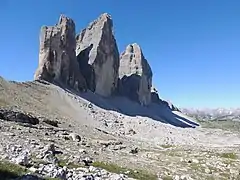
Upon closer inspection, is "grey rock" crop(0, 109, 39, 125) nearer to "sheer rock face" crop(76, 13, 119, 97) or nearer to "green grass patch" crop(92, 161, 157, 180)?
"green grass patch" crop(92, 161, 157, 180)

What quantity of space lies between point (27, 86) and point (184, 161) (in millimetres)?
76144

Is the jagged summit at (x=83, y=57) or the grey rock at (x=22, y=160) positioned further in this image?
the jagged summit at (x=83, y=57)

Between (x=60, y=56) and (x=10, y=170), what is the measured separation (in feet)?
397

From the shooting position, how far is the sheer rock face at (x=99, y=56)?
168 metres

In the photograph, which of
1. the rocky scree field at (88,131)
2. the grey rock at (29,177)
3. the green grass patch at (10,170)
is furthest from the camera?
the rocky scree field at (88,131)

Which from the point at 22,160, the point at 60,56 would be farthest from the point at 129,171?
the point at 60,56

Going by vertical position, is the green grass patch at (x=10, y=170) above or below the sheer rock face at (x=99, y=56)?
below

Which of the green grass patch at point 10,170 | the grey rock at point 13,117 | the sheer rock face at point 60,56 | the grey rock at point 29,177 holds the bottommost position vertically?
the grey rock at point 29,177

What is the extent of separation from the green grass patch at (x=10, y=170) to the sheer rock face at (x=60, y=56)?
368ft

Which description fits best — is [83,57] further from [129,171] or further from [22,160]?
[22,160]

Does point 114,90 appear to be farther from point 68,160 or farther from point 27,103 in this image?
point 68,160

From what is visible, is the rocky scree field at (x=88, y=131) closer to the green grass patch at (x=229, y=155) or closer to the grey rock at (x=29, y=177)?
the grey rock at (x=29, y=177)

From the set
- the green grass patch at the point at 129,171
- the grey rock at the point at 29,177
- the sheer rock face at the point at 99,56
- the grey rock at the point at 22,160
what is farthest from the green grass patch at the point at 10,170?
the sheer rock face at the point at 99,56

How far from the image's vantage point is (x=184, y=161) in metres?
49.2
